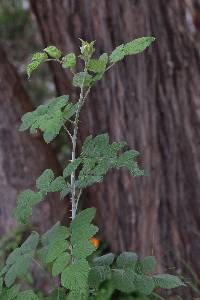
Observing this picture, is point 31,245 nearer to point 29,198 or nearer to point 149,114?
point 29,198

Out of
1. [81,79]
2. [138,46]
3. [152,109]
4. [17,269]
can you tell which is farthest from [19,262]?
[152,109]

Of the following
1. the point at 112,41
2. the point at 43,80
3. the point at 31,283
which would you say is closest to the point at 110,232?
the point at 31,283

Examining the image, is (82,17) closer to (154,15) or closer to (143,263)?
(154,15)

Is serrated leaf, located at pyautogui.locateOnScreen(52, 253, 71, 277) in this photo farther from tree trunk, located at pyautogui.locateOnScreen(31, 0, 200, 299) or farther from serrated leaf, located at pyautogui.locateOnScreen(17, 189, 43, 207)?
tree trunk, located at pyautogui.locateOnScreen(31, 0, 200, 299)

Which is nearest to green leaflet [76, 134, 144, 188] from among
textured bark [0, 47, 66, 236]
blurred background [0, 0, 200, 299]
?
blurred background [0, 0, 200, 299]

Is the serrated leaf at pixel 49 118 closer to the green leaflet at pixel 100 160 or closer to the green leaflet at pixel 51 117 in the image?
the green leaflet at pixel 51 117
